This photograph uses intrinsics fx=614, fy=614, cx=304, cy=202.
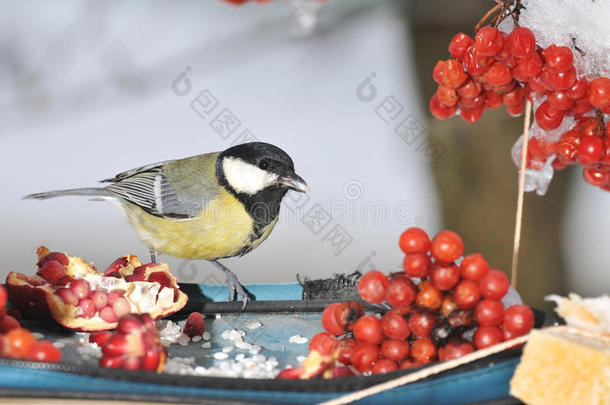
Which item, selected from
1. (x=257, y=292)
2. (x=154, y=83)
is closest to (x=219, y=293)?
(x=257, y=292)

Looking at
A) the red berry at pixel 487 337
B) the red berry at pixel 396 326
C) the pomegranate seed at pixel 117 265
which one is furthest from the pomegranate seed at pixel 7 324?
the red berry at pixel 487 337

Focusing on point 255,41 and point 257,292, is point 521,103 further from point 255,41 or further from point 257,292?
point 255,41

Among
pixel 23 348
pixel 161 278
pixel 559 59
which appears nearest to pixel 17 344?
pixel 23 348

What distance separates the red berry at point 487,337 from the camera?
756 mm

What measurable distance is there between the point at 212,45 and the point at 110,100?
0.38 meters

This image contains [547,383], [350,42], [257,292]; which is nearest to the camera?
[547,383]

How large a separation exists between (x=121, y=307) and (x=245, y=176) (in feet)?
1.01

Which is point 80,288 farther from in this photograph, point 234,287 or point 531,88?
point 531,88

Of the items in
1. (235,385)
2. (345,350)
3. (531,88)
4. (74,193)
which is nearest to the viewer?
(235,385)

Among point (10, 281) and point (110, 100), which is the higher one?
point (110, 100)

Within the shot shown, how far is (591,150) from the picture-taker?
0.94 m

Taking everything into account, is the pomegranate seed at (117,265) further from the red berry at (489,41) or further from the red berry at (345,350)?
the red berry at (489,41)

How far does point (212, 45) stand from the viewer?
2027 millimetres

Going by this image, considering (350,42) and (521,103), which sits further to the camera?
(350,42)
